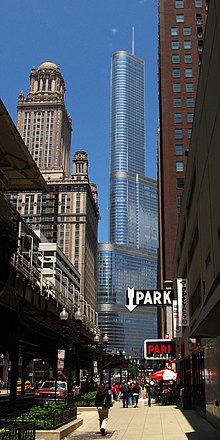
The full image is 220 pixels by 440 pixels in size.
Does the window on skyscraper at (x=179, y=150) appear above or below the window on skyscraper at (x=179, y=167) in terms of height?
above

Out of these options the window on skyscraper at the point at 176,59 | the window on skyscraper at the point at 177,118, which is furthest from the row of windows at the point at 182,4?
the window on skyscraper at the point at 177,118

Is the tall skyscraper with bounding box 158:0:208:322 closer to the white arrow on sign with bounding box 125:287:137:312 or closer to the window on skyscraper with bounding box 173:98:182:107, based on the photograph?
the window on skyscraper with bounding box 173:98:182:107

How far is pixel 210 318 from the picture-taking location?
13164mm

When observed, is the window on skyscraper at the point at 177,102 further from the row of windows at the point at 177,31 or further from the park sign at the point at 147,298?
the park sign at the point at 147,298

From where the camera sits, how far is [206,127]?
19.2 m

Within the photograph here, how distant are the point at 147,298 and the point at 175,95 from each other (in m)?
54.3

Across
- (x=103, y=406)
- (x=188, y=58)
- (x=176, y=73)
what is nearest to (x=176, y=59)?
(x=188, y=58)

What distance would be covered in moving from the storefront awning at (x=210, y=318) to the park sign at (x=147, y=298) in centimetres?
2608

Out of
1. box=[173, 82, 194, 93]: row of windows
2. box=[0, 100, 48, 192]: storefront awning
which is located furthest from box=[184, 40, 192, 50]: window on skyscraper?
box=[0, 100, 48, 192]: storefront awning

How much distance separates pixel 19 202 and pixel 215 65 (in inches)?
6352

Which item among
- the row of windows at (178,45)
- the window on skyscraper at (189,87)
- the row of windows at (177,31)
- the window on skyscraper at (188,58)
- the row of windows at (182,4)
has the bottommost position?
the window on skyscraper at (189,87)

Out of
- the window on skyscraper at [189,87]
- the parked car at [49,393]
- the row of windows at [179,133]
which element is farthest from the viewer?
the window on skyscraper at [189,87]

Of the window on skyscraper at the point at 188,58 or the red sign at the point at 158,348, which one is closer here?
the red sign at the point at 158,348

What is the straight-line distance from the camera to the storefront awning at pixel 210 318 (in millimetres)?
11394
